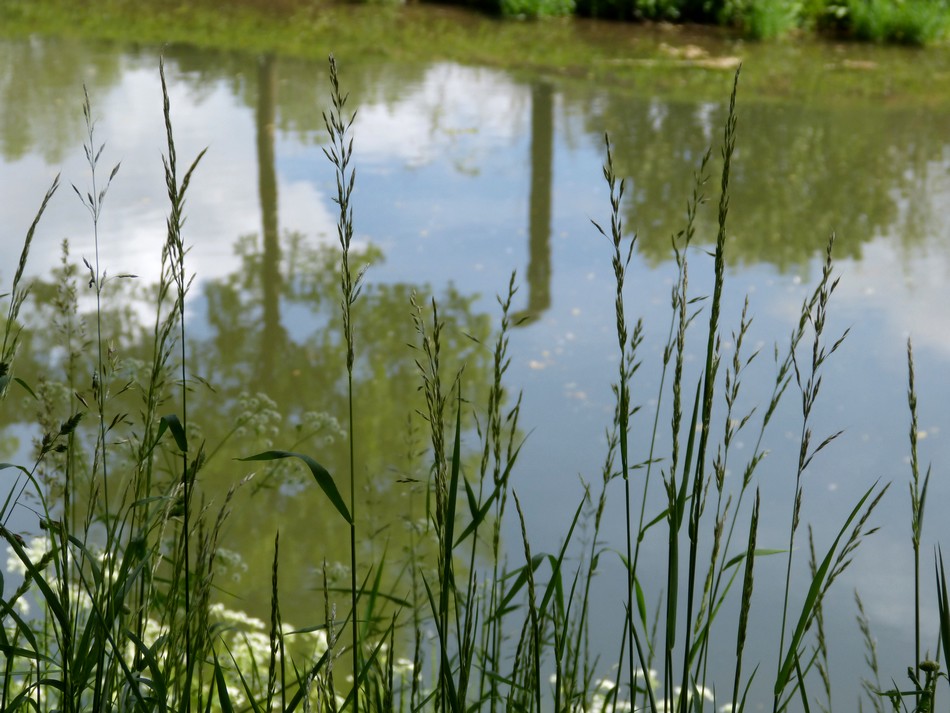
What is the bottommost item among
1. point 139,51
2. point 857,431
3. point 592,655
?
point 592,655

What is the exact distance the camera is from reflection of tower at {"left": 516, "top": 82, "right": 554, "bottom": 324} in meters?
6.00

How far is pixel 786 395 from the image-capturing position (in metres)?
4.91

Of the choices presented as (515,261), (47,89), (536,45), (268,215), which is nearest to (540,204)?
(515,261)

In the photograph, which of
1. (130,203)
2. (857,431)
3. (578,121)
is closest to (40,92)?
(130,203)

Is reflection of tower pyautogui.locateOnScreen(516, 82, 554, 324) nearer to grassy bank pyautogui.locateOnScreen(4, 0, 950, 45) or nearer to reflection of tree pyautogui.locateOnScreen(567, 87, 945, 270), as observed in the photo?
reflection of tree pyautogui.locateOnScreen(567, 87, 945, 270)

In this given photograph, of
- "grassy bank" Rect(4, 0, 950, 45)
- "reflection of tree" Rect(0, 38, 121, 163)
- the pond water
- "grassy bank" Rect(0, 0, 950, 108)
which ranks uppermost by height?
"grassy bank" Rect(4, 0, 950, 45)

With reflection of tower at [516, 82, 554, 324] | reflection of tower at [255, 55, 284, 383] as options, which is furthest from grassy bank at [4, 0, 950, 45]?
reflection of tower at [516, 82, 554, 324]

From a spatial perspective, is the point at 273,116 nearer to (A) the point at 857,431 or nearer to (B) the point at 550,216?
(B) the point at 550,216

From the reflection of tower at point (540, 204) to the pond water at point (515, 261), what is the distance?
0.09 ft

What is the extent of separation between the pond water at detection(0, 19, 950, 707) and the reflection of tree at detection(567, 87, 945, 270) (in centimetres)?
3

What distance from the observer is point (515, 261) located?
6324 millimetres

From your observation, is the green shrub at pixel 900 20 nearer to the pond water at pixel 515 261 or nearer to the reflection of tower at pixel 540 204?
the pond water at pixel 515 261

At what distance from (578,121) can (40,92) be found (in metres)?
4.89

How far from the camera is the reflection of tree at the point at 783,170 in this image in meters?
6.89
